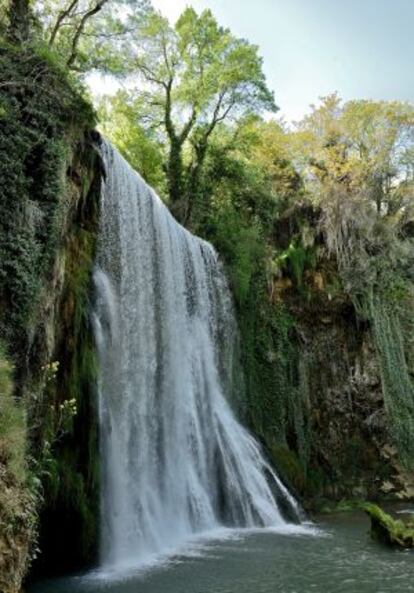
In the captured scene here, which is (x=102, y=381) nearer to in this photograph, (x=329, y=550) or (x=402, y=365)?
(x=329, y=550)

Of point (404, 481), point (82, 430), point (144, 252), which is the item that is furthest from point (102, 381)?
point (404, 481)

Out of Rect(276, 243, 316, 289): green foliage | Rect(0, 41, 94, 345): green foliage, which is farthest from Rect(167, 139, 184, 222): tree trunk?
Rect(0, 41, 94, 345): green foliage

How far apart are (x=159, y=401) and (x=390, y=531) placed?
17.5ft

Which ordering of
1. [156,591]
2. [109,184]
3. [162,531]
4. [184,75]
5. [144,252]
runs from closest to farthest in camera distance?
[156,591], [162,531], [109,184], [144,252], [184,75]

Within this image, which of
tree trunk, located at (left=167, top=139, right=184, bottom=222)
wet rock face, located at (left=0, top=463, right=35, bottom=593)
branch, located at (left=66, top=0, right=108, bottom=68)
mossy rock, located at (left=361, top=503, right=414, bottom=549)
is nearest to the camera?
→ wet rock face, located at (left=0, top=463, right=35, bottom=593)

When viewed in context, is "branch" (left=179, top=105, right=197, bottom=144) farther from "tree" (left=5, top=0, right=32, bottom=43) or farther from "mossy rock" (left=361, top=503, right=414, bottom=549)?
"mossy rock" (left=361, top=503, right=414, bottom=549)

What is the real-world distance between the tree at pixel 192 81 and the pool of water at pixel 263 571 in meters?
14.2

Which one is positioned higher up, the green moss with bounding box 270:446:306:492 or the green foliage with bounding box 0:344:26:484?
the green foliage with bounding box 0:344:26:484

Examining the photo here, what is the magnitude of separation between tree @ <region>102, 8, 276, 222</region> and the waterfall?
22.6 feet

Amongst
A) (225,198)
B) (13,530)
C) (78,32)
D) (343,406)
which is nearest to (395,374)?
(343,406)

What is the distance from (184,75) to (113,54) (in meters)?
4.14

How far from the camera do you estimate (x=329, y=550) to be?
9.77m

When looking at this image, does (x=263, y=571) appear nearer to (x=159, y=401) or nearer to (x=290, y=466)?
(x=159, y=401)

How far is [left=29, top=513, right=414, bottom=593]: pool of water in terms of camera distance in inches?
289
